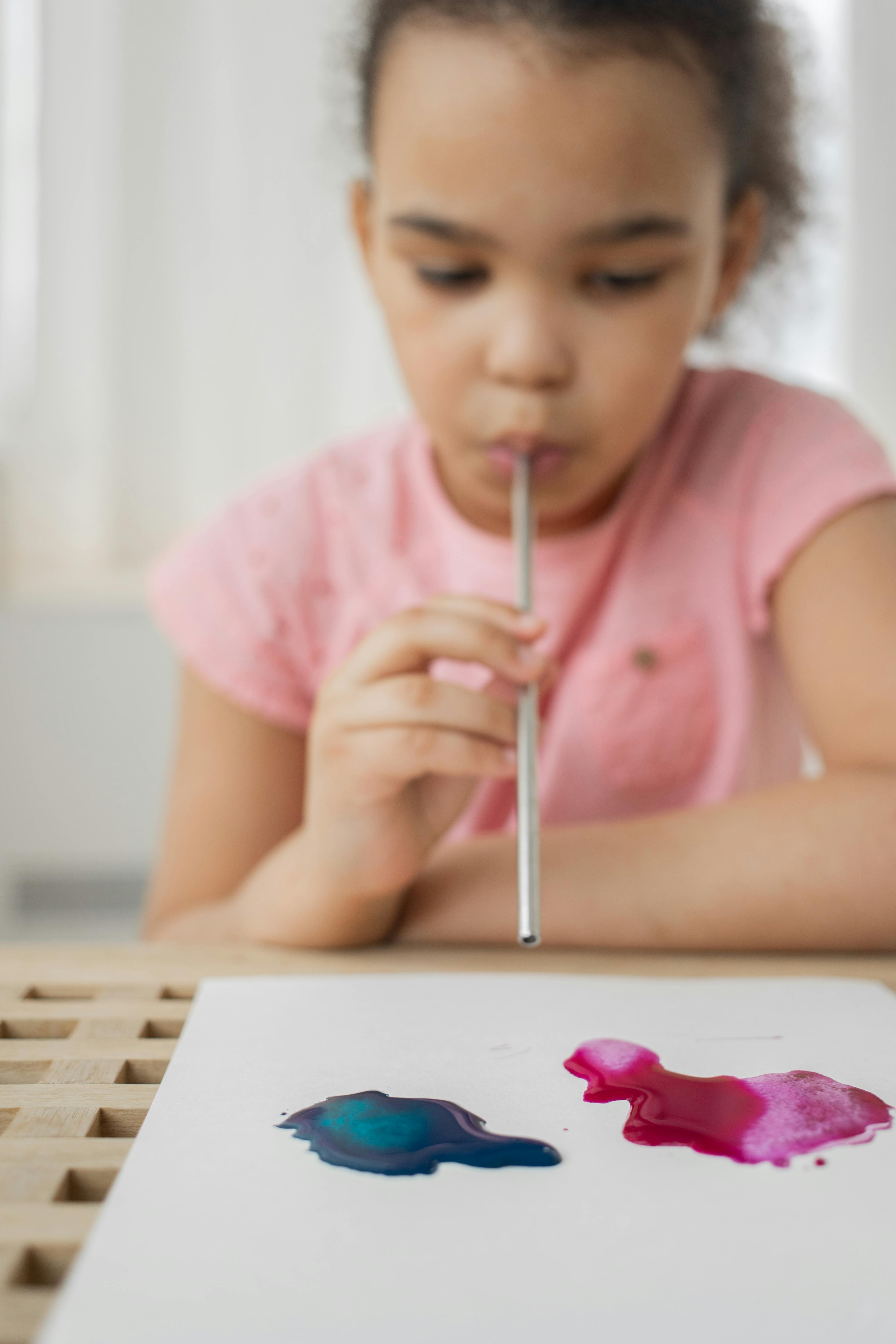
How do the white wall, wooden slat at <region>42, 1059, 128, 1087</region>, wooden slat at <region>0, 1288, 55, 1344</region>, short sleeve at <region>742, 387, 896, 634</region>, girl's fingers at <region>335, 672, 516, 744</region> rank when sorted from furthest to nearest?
the white wall → short sleeve at <region>742, 387, 896, 634</region> → girl's fingers at <region>335, 672, 516, 744</region> → wooden slat at <region>42, 1059, 128, 1087</region> → wooden slat at <region>0, 1288, 55, 1344</region>

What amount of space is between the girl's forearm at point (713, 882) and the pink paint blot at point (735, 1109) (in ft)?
0.43

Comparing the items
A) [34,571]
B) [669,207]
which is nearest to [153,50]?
[34,571]

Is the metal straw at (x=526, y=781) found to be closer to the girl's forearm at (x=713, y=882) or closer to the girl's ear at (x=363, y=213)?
the girl's forearm at (x=713, y=882)

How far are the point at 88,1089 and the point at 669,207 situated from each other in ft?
1.54

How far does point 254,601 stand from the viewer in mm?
735

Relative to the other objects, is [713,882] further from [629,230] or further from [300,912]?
[629,230]

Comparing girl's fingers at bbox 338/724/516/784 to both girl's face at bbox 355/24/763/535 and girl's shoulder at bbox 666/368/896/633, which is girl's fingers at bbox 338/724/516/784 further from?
girl's shoulder at bbox 666/368/896/633

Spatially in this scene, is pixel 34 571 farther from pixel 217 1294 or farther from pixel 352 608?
pixel 217 1294

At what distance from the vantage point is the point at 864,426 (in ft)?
2.33

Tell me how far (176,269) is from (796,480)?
1073 mm

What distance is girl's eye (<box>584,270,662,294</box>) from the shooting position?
565 millimetres

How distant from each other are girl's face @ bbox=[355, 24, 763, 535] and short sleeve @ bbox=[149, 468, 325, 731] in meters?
0.17

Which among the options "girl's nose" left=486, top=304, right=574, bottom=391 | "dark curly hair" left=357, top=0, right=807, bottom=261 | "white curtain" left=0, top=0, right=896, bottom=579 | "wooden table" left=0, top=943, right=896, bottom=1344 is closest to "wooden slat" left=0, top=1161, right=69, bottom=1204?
"wooden table" left=0, top=943, right=896, bottom=1344

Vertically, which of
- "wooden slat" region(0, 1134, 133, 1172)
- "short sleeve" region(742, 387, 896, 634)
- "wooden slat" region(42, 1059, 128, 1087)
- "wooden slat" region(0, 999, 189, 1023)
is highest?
"short sleeve" region(742, 387, 896, 634)
